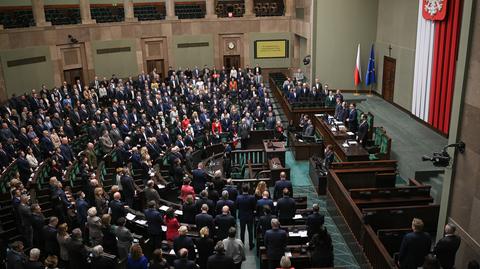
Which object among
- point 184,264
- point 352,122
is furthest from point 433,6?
point 184,264

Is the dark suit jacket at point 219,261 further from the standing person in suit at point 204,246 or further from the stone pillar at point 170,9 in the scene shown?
the stone pillar at point 170,9

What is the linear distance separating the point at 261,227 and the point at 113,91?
13421mm

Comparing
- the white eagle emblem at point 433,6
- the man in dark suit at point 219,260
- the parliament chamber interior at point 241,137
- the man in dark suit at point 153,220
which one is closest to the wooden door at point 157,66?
the parliament chamber interior at point 241,137

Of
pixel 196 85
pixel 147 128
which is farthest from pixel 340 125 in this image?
pixel 196 85

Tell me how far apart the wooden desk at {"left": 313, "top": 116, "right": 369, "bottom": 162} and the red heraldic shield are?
4.85 meters

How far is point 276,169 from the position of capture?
467 inches

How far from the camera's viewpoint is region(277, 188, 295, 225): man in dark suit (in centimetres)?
835

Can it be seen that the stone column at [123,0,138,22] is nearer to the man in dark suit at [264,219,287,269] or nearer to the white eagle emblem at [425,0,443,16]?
the white eagle emblem at [425,0,443,16]

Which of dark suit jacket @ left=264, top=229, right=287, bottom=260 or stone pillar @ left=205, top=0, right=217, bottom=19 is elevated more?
stone pillar @ left=205, top=0, right=217, bottom=19

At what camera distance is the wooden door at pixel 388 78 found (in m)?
18.1

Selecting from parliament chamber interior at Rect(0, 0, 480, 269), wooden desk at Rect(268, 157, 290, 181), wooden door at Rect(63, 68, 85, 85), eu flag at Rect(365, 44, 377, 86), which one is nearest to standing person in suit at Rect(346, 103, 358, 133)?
parliament chamber interior at Rect(0, 0, 480, 269)

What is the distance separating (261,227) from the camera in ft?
26.5

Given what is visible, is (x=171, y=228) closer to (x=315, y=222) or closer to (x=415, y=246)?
(x=315, y=222)

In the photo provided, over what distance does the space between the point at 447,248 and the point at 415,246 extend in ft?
1.50
